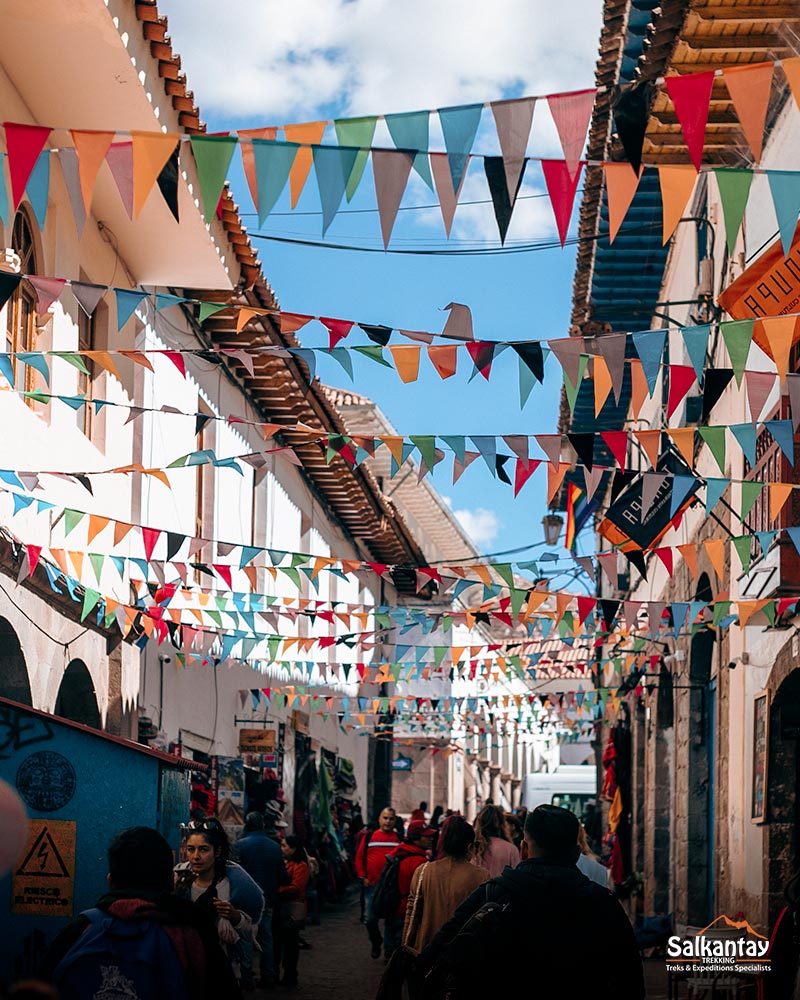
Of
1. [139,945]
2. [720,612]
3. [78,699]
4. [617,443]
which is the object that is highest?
[617,443]

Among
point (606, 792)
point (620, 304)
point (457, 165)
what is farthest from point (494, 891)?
point (606, 792)

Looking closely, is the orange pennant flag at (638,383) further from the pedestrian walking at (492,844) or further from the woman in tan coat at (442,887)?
the pedestrian walking at (492,844)

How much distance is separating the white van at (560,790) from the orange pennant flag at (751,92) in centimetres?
3263

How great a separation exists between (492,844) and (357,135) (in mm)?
5071

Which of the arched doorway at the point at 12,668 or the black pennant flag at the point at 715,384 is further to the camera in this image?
the arched doorway at the point at 12,668

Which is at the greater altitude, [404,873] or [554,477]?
[554,477]

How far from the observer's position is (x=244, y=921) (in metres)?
7.51

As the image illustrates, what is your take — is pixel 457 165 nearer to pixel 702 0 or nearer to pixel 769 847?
pixel 702 0

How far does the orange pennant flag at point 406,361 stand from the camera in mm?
8086

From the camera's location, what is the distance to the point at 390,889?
36.2 feet

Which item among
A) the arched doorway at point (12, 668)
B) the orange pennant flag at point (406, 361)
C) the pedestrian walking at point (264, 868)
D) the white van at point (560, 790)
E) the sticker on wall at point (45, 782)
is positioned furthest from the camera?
the white van at point (560, 790)

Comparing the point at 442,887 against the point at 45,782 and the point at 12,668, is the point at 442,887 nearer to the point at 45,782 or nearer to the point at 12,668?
the point at 45,782

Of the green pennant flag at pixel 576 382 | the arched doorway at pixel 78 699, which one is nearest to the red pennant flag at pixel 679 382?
the green pennant flag at pixel 576 382

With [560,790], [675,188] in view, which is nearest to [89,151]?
[675,188]
